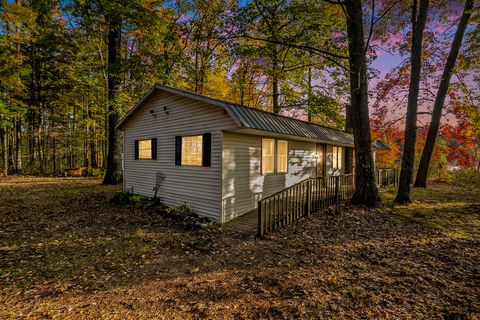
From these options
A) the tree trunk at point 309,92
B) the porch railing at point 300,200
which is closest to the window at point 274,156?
the porch railing at point 300,200

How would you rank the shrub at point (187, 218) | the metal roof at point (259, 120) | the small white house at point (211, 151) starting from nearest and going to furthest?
the metal roof at point (259, 120)
the shrub at point (187, 218)
the small white house at point (211, 151)

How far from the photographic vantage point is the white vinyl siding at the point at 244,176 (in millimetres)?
7574

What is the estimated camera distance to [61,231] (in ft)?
21.8

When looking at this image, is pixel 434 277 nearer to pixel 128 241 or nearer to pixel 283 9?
pixel 128 241

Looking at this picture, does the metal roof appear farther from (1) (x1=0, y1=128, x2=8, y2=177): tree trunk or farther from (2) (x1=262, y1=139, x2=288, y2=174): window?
(1) (x1=0, y1=128, x2=8, y2=177): tree trunk

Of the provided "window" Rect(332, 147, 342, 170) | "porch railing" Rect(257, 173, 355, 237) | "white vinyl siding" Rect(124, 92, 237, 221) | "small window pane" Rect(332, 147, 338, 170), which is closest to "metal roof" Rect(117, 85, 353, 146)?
"white vinyl siding" Rect(124, 92, 237, 221)

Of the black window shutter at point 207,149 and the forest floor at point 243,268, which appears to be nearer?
the forest floor at point 243,268

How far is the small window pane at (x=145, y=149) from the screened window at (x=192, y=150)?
8.59 feet

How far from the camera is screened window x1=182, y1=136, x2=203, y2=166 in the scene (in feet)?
27.3

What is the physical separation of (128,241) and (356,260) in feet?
17.8

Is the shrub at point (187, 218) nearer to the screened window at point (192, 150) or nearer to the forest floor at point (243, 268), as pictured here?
the forest floor at point (243, 268)

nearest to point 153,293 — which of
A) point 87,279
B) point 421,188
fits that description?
point 87,279

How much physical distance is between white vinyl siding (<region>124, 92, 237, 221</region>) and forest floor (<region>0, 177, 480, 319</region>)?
132cm

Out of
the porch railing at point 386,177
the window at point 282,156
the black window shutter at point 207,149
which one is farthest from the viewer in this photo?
the porch railing at point 386,177
